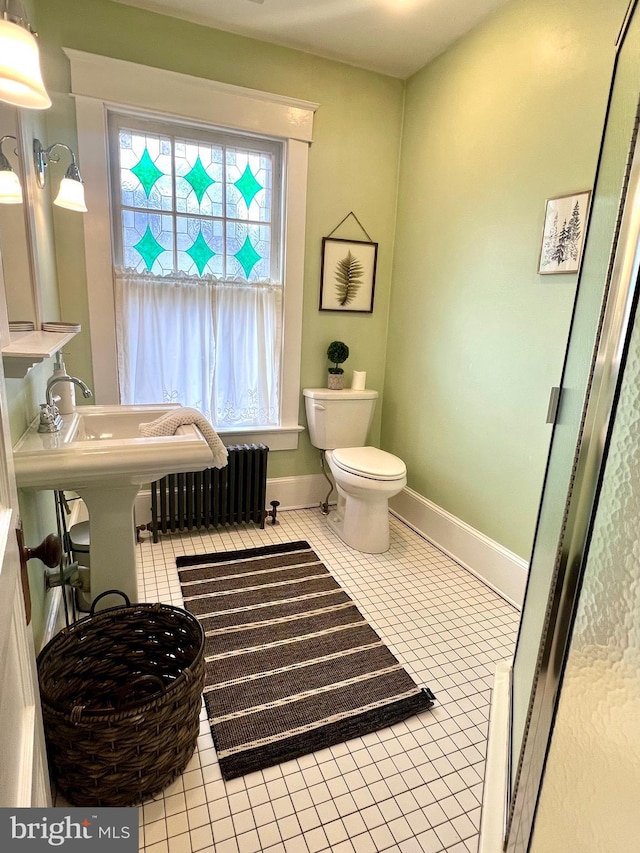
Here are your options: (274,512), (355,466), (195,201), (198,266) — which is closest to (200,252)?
(198,266)

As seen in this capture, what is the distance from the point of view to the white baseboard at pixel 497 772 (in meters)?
1.10

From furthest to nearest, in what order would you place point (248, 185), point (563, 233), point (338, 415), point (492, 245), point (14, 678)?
point (338, 415) < point (248, 185) < point (492, 245) < point (563, 233) < point (14, 678)

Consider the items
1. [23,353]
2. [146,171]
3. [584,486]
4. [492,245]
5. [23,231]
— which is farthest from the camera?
[146,171]

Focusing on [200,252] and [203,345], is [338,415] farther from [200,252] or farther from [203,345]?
[200,252]

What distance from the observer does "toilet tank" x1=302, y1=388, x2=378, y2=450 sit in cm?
277

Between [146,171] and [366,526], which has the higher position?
[146,171]

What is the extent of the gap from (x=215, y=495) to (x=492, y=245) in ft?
6.24

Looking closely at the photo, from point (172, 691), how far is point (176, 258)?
211 cm

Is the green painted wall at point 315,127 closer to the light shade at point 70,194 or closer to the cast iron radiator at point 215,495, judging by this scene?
the cast iron radiator at point 215,495

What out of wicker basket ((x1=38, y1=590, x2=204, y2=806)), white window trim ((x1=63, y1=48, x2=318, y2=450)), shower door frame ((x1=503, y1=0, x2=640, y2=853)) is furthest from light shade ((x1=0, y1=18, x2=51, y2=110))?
white window trim ((x1=63, y1=48, x2=318, y2=450))

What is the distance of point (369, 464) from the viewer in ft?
8.02

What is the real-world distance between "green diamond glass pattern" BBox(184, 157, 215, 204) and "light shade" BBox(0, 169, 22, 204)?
1226 mm

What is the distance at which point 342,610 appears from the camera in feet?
6.61

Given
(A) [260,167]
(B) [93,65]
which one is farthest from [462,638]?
(B) [93,65]
